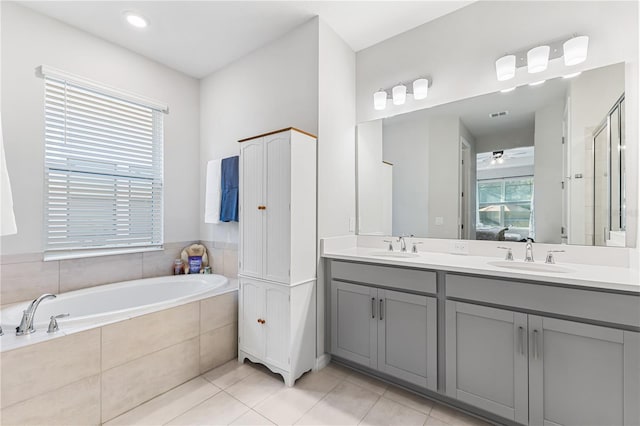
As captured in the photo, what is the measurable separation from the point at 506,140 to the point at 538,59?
1.71ft

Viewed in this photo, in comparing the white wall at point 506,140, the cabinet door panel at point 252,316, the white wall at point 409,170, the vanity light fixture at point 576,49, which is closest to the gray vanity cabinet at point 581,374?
the white wall at point 409,170

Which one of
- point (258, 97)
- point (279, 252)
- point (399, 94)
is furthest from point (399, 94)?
point (279, 252)

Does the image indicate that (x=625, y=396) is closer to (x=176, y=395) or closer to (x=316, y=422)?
(x=316, y=422)

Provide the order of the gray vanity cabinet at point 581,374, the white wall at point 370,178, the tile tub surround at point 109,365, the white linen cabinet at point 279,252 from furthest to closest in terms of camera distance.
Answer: the white wall at point 370,178 < the white linen cabinet at point 279,252 < the tile tub surround at point 109,365 < the gray vanity cabinet at point 581,374

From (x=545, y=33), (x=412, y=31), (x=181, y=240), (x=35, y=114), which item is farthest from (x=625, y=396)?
(x=35, y=114)

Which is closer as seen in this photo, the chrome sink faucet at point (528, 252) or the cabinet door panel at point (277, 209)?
the chrome sink faucet at point (528, 252)

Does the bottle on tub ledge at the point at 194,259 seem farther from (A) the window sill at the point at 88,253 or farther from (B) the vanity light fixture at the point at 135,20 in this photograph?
(B) the vanity light fixture at the point at 135,20

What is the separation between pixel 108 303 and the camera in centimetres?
239

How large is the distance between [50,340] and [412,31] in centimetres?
326

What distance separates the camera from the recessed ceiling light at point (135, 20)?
7.26ft

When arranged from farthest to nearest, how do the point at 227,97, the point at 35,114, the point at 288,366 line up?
1. the point at 227,97
2. the point at 35,114
3. the point at 288,366

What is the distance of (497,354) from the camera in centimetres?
152

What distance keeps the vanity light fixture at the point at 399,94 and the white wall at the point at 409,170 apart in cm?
17

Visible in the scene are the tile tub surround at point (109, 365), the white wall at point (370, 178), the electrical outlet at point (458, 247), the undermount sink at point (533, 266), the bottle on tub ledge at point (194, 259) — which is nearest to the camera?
the tile tub surround at point (109, 365)
